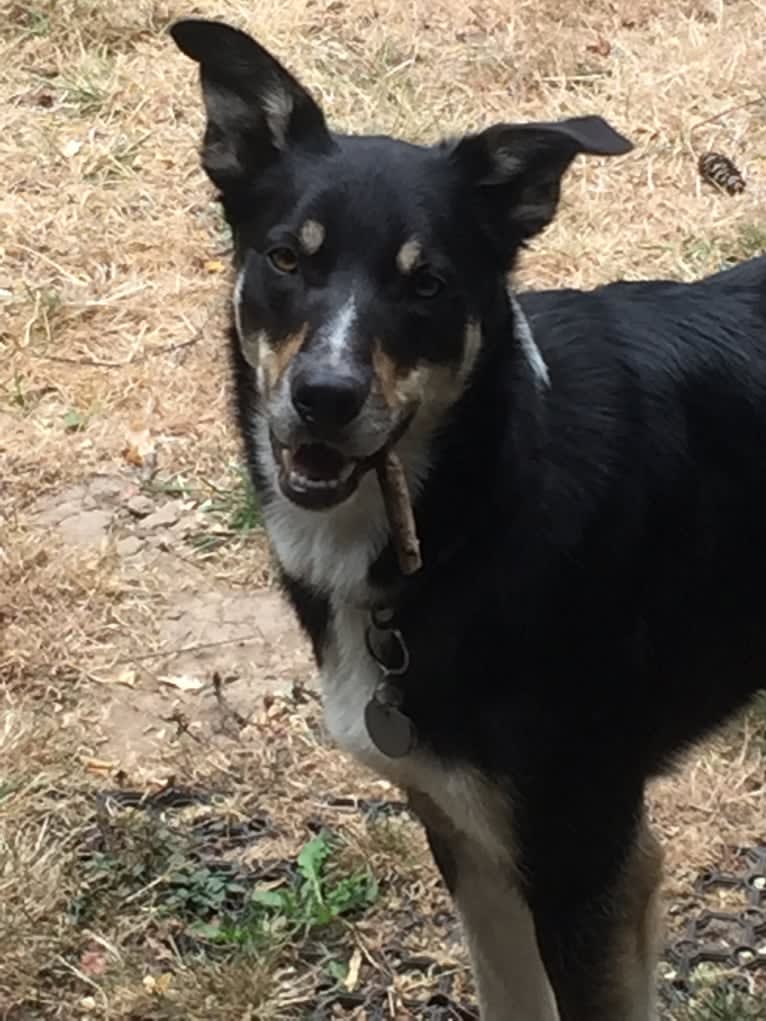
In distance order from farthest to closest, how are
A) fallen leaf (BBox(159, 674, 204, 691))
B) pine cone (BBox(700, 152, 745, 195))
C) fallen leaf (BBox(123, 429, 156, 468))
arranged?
1. pine cone (BBox(700, 152, 745, 195))
2. fallen leaf (BBox(123, 429, 156, 468))
3. fallen leaf (BBox(159, 674, 204, 691))

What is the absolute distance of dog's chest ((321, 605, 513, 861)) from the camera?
2693mm

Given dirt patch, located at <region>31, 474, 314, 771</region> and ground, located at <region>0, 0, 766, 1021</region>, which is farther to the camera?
dirt patch, located at <region>31, 474, 314, 771</region>

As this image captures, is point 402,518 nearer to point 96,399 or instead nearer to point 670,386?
point 670,386

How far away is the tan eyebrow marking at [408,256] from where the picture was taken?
2.57 meters

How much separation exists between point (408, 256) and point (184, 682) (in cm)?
191

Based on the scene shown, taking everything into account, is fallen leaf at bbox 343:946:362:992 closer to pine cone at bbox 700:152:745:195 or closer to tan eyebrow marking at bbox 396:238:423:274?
tan eyebrow marking at bbox 396:238:423:274

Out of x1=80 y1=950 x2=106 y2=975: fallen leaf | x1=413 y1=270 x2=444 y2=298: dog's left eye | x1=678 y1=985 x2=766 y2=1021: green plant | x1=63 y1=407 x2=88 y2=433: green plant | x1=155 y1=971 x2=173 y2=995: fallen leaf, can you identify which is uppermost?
x1=413 y1=270 x2=444 y2=298: dog's left eye

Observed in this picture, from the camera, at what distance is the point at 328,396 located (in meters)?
2.44

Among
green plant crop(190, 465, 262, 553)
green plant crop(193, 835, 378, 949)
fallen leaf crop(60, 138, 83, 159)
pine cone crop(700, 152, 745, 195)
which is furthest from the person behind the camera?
fallen leaf crop(60, 138, 83, 159)

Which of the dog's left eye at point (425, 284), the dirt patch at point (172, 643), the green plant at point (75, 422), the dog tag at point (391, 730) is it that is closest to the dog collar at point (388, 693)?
the dog tag at point (391, 730)

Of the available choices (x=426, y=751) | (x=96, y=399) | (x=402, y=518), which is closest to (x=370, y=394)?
(x=402, y=518)

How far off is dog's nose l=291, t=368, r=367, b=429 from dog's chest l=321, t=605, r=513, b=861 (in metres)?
0.44

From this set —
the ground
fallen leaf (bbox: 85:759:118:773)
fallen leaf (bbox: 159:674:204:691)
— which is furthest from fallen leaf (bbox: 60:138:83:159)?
fallen leaf (bbox: 85:759:118:773)

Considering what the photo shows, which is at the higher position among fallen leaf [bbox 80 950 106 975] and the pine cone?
the pine cone
